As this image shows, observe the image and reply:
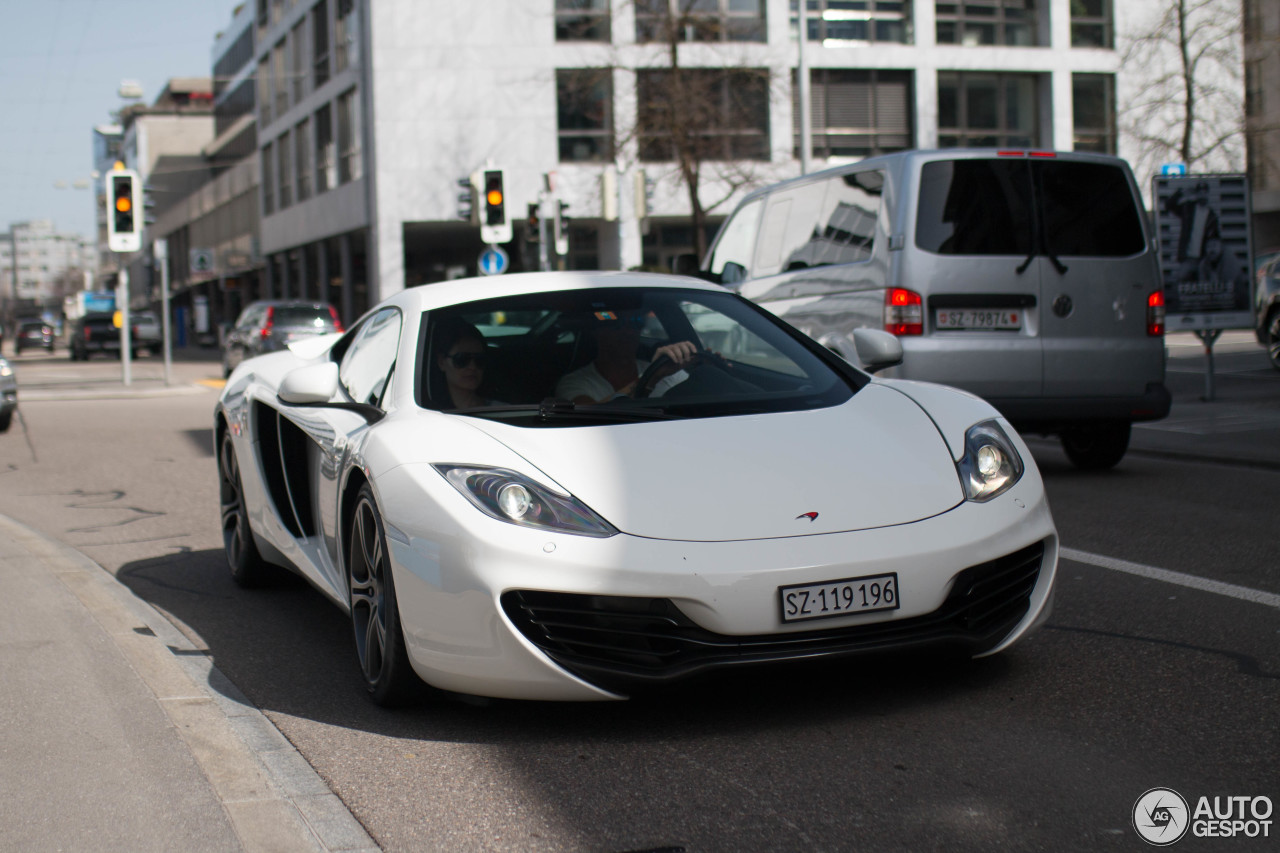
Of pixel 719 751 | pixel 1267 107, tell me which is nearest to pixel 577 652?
pixel 719 751

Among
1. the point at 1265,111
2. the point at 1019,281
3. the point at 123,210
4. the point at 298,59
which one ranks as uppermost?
the point at 298,59

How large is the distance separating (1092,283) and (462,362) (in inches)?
210

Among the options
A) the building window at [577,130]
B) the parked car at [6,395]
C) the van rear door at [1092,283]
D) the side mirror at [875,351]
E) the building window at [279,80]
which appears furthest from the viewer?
the building window at [279,80]

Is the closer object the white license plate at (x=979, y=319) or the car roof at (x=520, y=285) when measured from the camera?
the car roof at (x=520, y=285)

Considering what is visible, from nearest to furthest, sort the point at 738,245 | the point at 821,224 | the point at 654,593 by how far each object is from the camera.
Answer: the point at 654,593, the point at 821,224, the point at 738,245

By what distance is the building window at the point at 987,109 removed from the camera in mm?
38594

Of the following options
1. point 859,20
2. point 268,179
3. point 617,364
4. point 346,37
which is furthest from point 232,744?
point 268,179

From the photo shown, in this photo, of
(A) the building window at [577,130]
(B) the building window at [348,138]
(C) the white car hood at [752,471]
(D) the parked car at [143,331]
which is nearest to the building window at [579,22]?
(A) the building window at [577,130]

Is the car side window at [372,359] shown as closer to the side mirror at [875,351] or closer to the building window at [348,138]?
the side mirror at [875,351]

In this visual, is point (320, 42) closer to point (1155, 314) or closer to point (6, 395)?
point (6, 395)

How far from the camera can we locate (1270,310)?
55.4 feet

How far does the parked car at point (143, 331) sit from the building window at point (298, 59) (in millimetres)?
9498

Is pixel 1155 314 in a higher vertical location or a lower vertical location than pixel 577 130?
lower

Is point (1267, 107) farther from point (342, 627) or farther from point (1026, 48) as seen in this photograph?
point (342, 627)
